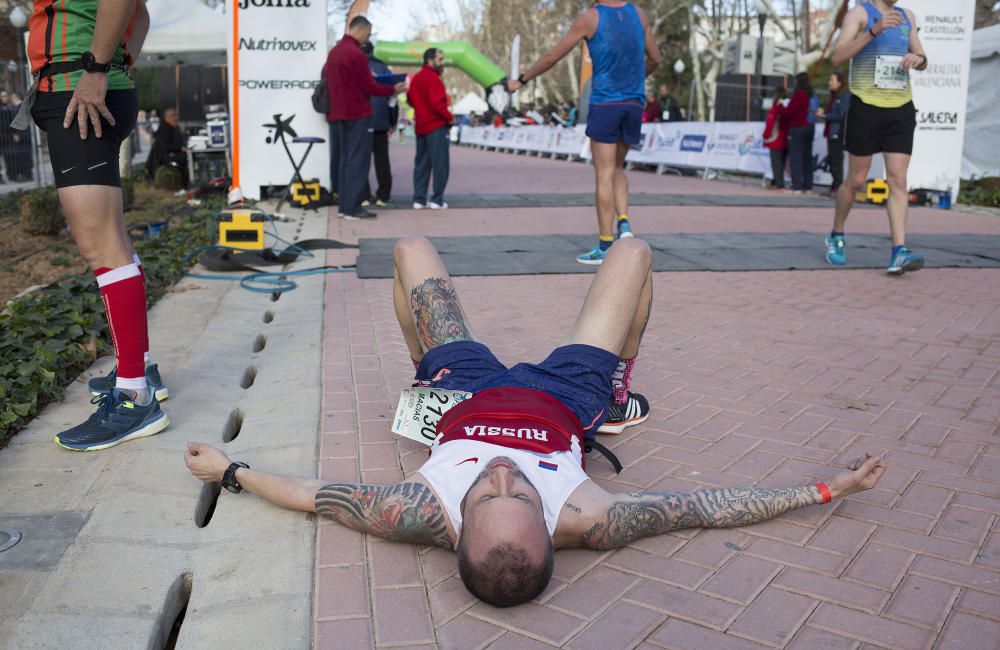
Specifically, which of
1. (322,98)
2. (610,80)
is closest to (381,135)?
(322,98)

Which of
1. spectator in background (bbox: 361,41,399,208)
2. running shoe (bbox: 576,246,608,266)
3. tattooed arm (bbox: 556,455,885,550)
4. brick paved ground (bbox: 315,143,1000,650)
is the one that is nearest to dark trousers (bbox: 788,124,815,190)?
spectator in background (bbox: 361,41,399,208)

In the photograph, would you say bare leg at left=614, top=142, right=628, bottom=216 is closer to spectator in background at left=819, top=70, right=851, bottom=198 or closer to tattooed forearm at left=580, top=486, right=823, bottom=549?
tattooed forearm at left=580, top=486, right=823, bottom=549

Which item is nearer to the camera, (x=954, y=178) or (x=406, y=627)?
(x=406, y=627)

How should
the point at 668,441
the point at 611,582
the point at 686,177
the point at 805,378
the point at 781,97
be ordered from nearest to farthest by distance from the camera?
the point at 611,582 → the point at 668,441 → the point at 805,378 → the point at 781,97 → the point at 686,177

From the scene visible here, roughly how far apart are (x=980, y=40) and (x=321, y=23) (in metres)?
11.8

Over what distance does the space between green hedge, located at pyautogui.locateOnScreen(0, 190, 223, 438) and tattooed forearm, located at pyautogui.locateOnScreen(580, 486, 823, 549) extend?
7.80 feet

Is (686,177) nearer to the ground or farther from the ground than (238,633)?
farther from the ground

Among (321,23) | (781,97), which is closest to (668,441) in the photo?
(321,23)

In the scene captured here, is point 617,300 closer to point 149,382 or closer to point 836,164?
point 149,382

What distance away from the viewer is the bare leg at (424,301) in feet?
10.8

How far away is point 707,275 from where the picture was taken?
6.73 m

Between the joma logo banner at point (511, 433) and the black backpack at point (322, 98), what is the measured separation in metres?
8.53

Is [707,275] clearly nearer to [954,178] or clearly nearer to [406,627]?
[406,627]

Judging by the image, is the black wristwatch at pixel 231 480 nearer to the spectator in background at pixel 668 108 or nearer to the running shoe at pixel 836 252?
the running shoe at pixel 836 252
